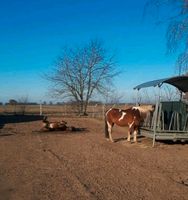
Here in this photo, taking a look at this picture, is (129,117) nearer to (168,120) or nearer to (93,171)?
(168,120)

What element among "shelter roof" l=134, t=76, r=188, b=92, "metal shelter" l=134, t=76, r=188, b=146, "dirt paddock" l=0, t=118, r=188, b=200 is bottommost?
"dirt paddock" l=0, t=118, r=188, b=200

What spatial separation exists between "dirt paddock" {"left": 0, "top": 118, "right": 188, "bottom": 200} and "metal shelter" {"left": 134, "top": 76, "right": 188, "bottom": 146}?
48 cm

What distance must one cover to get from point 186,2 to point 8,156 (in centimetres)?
770

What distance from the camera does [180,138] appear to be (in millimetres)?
16141

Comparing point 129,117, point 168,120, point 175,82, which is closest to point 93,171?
point 129,117

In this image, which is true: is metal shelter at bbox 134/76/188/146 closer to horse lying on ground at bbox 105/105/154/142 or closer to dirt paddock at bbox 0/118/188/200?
horse lying on ground at bbox 105/105/154/142

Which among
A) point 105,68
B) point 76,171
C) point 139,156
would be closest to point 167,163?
point 139,156

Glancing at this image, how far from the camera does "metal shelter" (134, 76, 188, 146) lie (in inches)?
631

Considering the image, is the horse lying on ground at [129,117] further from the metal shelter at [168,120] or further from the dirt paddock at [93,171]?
the dirt paddock at [93,171]

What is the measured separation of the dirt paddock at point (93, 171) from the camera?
25.5 feet

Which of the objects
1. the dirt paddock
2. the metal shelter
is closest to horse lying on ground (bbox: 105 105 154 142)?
the metal shelter

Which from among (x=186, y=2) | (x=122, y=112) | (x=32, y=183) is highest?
(x=186, y=2)

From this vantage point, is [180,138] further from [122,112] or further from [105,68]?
[105,68]

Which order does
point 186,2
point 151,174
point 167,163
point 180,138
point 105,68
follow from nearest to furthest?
1. point 151,174
2. point 167,163
3. point 186,2
4. point 180,138
5. point 105,68
